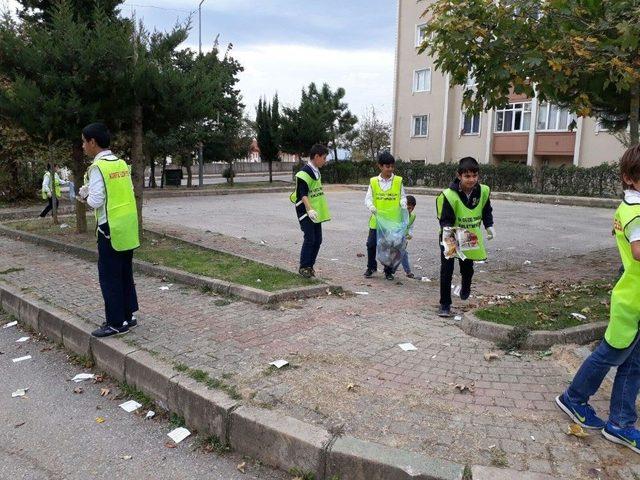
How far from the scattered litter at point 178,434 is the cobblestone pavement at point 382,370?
0.47 metres

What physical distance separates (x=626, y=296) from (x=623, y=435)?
823mm

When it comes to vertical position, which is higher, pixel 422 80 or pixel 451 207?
pixel 422 80

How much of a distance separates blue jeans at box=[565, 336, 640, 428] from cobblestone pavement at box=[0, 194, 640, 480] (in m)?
0.20

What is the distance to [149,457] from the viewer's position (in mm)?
3443

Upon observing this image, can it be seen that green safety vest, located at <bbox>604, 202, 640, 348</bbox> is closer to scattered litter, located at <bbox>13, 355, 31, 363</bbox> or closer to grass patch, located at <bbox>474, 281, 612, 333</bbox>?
grass patch, located at <bbox>474, 281, 612, 333</bbox>

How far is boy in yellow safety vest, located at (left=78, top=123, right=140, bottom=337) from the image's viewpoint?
4852mm

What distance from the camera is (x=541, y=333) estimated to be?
4719mm

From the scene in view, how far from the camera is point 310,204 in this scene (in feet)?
23.0

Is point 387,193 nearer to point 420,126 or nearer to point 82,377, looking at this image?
point 82,377

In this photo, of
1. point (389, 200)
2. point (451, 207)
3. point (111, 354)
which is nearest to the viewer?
point (111, 354)

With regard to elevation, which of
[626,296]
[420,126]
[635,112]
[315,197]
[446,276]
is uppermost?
[420,126]

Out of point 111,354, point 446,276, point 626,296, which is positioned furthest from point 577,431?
point 111,354

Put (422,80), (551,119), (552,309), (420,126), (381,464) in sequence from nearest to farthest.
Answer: (381,464), (552,309), (551,119), (422,80), (420,126)

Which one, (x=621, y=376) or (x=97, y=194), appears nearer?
(x=621, y=376)
